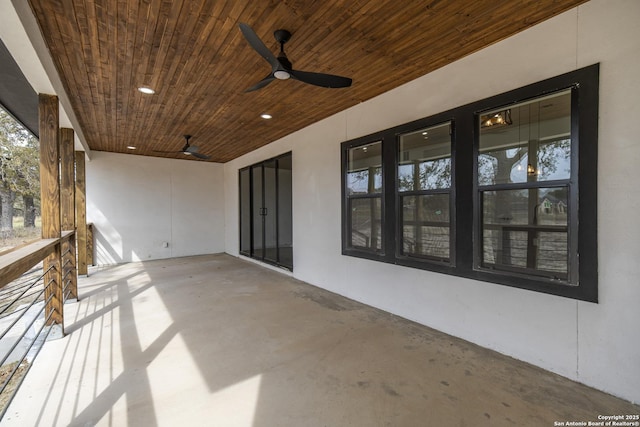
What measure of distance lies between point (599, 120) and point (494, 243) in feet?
4.08

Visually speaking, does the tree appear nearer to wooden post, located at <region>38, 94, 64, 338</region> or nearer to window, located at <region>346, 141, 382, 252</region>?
wooden post, located at <region>38, 94, 64, 338</region>

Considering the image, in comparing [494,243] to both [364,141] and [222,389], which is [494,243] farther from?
[222,389]

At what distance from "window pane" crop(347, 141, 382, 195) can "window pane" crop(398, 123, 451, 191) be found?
373 millimetres

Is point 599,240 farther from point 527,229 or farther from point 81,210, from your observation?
point 81,210

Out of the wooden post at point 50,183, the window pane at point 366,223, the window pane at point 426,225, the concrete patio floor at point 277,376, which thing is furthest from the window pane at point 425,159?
the wooden post at point 50,183

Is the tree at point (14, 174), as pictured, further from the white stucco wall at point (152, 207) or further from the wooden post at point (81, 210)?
the white stucco wall at point (152, 207)

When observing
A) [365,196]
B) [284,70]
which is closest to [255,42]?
[284,70]

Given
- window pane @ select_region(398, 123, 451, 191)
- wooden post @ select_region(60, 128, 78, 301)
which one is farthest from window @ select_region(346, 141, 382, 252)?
wooden post @ select_region(60, 128, 78, 301)

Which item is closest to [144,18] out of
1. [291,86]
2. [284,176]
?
[291,86]

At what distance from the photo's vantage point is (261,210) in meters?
7.18

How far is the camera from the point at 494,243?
9.01 ft

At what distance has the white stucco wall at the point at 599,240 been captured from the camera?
2.00 metres

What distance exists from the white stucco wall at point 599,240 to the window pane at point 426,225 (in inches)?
11.3

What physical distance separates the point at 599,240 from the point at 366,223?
95.5 inches
